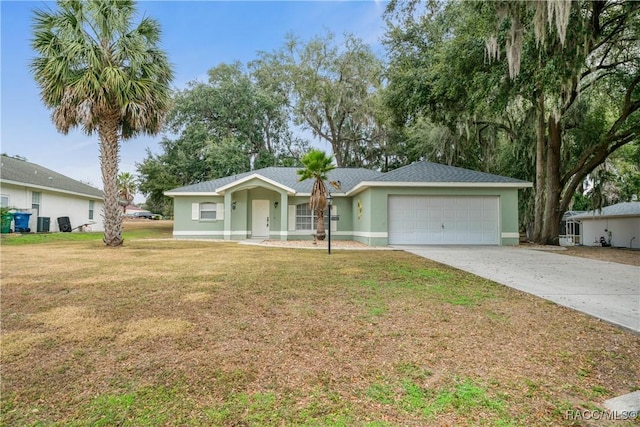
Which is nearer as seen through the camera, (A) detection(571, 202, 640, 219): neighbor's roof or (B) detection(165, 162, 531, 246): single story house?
(B) detection(165, 162, 531, 246): single story house

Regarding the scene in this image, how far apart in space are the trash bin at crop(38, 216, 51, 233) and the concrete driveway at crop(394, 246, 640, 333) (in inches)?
759

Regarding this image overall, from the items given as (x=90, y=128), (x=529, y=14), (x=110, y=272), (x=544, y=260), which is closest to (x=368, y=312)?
(x=110, y=272)

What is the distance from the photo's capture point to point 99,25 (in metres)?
10.6

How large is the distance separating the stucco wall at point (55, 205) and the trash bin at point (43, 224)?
0.16 m

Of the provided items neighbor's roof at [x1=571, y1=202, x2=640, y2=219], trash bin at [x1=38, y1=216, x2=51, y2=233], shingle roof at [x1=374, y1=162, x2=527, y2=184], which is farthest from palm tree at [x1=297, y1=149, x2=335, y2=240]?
neighbor's roof at [x1=571, y1=202, x2=640, y2=219]

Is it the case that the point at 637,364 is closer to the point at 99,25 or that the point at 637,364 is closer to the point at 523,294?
the point at 523,294

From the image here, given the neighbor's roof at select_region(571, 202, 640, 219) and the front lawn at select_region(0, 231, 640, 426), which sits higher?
the neighbor's roof at select_region(571, 202, 640, 219)

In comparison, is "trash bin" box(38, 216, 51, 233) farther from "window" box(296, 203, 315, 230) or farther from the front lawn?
the front lawn

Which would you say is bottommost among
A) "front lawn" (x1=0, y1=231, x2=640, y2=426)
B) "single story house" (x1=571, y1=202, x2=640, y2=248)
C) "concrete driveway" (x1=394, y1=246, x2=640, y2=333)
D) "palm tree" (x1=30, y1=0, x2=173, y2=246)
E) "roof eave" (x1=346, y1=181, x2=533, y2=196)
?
"front lawn" (x1=0, y1=231, x2=640, y2=426)

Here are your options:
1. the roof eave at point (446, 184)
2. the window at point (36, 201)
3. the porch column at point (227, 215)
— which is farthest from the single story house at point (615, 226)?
the window at point (36, 201)

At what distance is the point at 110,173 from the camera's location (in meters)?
11.5

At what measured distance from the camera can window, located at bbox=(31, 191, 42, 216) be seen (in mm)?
17006

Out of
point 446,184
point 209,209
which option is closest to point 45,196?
point 209,209

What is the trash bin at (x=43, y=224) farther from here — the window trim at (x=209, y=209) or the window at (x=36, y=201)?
the window trim at (x=209, y=209)
